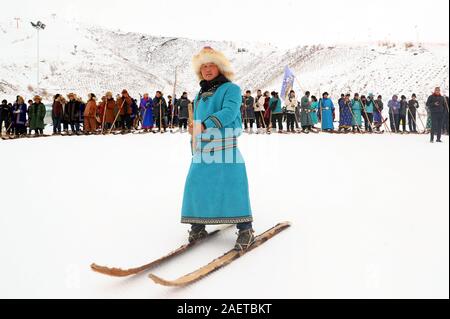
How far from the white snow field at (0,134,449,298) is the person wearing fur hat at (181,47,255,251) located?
0.81 feet

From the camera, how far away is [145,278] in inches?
95.9

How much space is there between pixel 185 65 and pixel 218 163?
62.2 m

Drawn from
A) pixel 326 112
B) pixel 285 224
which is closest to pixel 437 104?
pixel 326 112

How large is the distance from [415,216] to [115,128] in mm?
12007

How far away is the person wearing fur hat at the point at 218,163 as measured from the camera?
2.81m

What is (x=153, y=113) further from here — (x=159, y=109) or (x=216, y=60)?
(x=216, y=60)

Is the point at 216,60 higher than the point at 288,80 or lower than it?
lower

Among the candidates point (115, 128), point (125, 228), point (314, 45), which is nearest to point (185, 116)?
point (115, 128)

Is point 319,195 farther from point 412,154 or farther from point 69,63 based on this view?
point 69,63

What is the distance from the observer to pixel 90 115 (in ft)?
43.3

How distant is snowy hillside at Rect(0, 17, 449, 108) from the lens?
2842 cm

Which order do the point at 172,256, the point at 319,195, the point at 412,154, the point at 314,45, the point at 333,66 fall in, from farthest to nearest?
the point at 314,45 < the point at 333,66 < the point at 412,154 < the point at 319,195 < the point at 172,256

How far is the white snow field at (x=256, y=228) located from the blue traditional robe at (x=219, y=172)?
264 mm

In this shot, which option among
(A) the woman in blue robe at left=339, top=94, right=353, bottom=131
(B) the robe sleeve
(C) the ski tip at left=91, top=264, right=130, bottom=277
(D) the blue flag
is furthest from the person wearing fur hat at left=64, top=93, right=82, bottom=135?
(C) the ski tip at left=91, top=264, right=130, bottom=277
